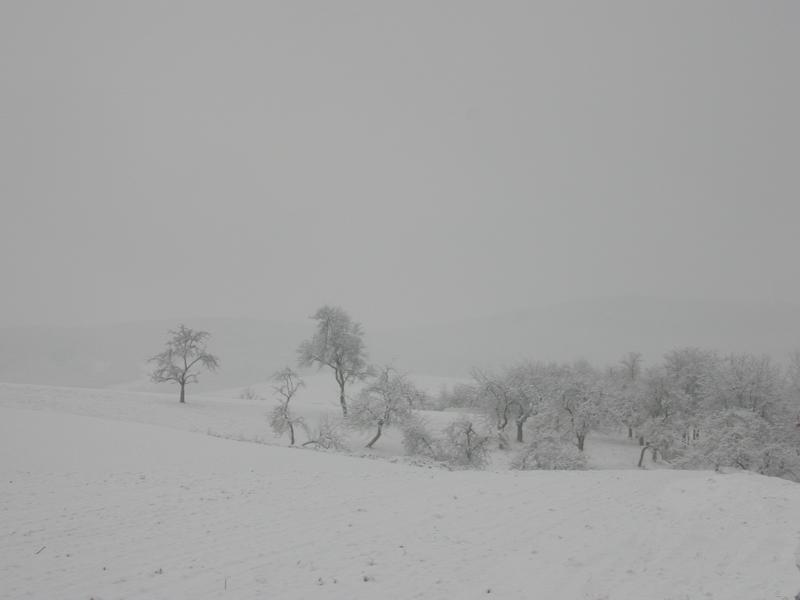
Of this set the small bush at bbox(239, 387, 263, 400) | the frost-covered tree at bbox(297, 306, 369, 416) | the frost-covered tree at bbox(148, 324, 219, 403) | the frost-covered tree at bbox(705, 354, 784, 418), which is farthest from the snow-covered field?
the small bush at bbox(239, 387, 263, 400)

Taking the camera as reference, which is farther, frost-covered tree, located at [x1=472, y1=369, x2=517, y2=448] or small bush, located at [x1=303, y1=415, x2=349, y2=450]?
frost-covered tree, located at [x1=472, y1=369, x2=517, y2=448]

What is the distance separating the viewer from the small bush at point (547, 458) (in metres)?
27.2

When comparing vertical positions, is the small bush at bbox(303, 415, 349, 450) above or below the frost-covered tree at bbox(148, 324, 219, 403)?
below

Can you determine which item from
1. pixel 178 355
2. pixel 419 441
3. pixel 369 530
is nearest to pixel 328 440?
pixel 419 441

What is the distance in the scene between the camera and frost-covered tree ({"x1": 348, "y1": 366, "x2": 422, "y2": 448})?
34.1 metres

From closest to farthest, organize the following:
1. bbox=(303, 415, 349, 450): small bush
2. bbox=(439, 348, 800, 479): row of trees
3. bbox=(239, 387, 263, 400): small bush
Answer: bbox=(439, 348, 800, 479): row of trees < bbox=(303, 415, 349, 450): small bush < bbox=(239, 387, 263, 400): small bush

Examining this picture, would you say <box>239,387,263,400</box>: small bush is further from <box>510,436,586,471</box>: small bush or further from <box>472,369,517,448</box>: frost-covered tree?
<box>510,436,586,471</box>: small bush

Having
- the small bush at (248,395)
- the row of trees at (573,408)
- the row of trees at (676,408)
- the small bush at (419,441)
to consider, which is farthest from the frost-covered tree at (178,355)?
the row of trees at (676,408)

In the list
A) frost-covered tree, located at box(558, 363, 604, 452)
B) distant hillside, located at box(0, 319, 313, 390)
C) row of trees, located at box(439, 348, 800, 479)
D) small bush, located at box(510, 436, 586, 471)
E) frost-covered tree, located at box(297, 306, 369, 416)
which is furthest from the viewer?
distant hillside, located at box(0, 319, 313, 390)

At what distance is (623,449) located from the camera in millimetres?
40688

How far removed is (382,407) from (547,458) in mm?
13463

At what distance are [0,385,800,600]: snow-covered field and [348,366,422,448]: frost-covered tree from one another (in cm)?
1256

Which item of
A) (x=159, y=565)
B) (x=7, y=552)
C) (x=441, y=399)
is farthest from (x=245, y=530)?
(x=441, y=399)

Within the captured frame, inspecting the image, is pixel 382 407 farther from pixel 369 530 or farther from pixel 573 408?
pixel 369 530
